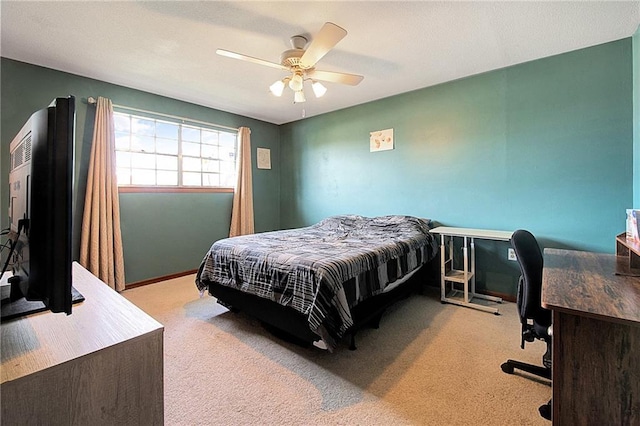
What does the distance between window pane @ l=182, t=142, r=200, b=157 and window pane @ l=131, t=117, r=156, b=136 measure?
1.36 ft

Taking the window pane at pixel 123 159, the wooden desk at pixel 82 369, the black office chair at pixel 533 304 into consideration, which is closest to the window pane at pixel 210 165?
the window pane at pixel 123 159

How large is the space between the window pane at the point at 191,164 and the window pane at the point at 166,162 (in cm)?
11

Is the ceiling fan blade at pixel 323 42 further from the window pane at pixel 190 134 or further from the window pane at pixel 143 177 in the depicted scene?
the window pane at pixel 143 177

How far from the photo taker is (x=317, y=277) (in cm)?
182

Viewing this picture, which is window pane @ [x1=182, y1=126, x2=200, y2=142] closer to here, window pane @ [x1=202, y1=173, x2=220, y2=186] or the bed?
window pane @ [x1=202, y1=173, x2=220, y2=186]

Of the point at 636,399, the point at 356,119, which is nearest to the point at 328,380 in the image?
the point at 636,399

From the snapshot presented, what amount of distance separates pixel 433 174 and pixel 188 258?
3.53 m

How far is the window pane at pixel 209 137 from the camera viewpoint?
4191 millimetres

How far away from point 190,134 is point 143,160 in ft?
2.46

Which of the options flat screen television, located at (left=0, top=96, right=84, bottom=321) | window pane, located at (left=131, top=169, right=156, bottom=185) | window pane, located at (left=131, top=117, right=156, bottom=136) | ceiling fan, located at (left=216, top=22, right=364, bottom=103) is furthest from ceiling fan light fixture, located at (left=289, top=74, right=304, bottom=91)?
window pane, located at (left=131, top=169, right=156, bottom=185)

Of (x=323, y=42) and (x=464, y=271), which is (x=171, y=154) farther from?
(x=464, y=271)

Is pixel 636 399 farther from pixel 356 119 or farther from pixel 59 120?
pixel 356 119

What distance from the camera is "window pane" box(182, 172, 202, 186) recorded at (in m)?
3.97

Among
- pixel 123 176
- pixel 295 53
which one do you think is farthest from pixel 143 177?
pixel 295 53
